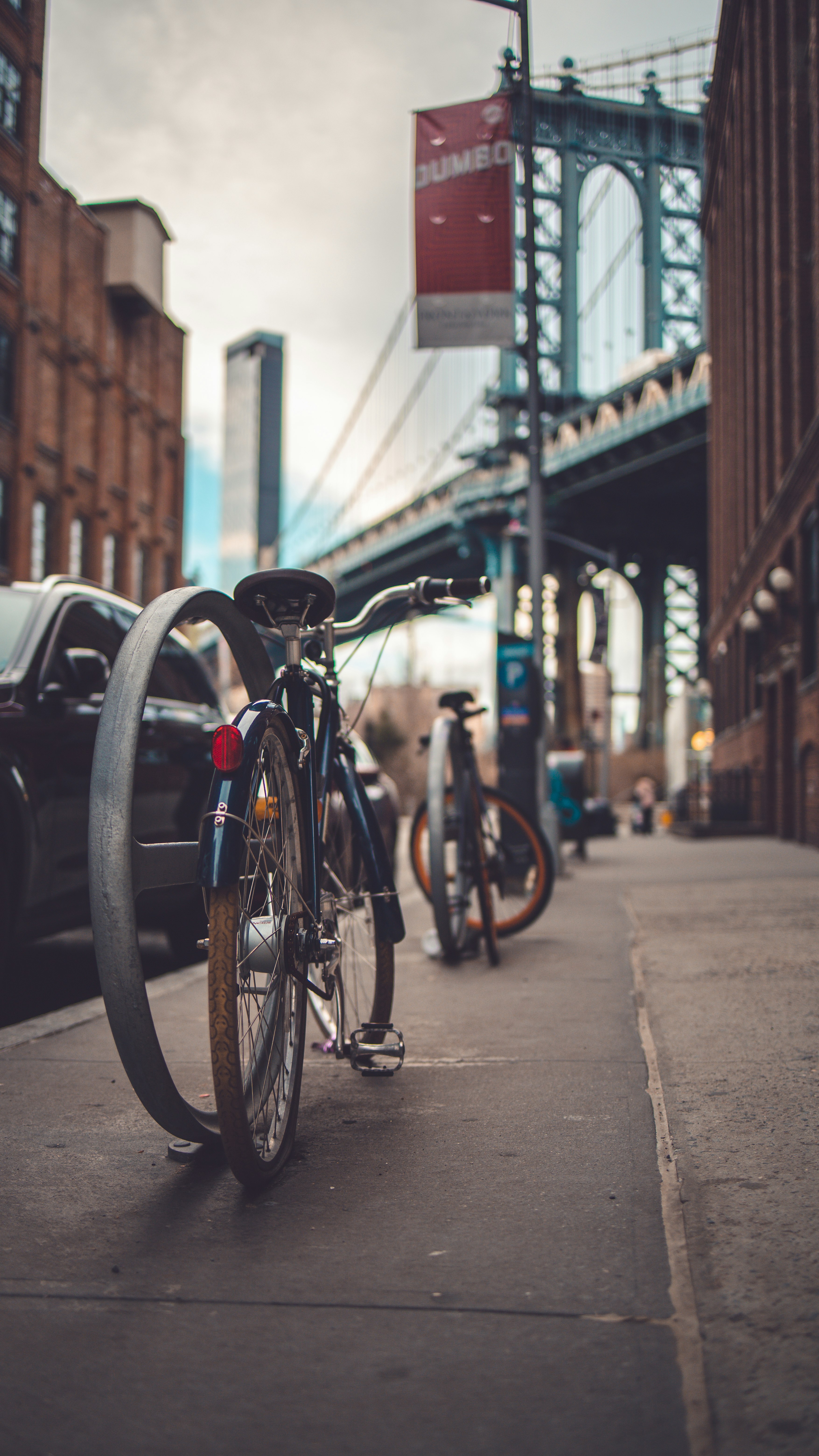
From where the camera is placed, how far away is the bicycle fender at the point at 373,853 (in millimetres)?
3490

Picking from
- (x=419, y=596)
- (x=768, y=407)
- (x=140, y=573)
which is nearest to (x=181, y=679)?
(x=419, y=596)

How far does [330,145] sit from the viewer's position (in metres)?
16.5

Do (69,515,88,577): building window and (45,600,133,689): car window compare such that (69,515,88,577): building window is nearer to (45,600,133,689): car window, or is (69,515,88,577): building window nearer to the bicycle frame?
(45,600,133,689): car window

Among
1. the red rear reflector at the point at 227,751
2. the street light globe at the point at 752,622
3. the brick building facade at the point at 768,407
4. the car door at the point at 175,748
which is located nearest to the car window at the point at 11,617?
the car door at the point at 175,748

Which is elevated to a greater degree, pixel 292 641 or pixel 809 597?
pixel 809 597

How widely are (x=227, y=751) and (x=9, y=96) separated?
2856 centimetres

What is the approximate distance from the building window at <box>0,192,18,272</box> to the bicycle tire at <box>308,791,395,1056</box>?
2637 cm

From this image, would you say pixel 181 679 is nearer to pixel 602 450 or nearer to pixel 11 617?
pixel 11 617

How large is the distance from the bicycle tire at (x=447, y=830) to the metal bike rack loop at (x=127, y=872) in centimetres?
286

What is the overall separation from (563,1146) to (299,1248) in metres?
0.80

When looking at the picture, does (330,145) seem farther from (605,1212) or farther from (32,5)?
(605,1212)

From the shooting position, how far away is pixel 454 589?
12.8 ft

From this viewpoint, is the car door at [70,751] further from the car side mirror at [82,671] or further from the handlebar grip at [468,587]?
the handlebar grip at [468,587]

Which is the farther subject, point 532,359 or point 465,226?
point 532,359
